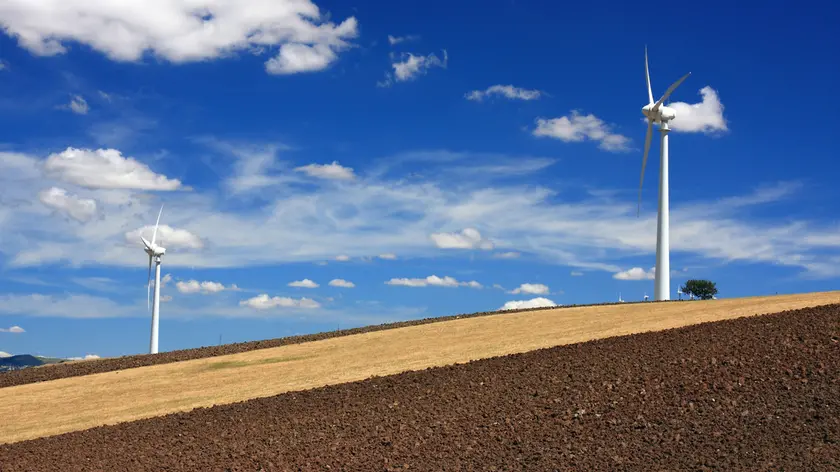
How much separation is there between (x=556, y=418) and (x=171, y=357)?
87.9 ft

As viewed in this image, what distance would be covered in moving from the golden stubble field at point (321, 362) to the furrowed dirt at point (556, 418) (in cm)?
280

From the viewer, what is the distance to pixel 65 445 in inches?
821

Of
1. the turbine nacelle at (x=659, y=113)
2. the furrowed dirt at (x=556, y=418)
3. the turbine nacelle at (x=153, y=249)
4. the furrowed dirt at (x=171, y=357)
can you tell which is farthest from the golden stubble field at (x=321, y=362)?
the turbine nacelle at (x=153, y=249)

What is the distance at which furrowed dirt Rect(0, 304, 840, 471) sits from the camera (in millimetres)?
13750

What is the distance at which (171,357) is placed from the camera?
3772 centimetres

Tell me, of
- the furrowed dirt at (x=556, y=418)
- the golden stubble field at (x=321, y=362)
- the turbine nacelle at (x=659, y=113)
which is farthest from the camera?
the turbine nacelle at (x=659, y=113)

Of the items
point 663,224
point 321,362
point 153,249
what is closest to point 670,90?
point 663,224

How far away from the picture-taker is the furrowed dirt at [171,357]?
121 ft

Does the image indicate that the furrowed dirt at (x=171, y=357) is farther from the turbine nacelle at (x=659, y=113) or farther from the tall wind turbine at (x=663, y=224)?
the turbine nacelle at (x=659, y=113)

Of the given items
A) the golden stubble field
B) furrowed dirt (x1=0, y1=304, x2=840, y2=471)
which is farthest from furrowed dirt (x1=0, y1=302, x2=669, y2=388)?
furrowed dirt (x1=0, y1=304, x2=840, y2=471)

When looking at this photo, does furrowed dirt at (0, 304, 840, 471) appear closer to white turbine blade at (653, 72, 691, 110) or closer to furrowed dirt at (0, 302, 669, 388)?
furrowed dirt at (0, 302, 669, 388)

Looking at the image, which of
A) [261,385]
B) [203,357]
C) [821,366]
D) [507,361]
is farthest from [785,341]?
[203,357]

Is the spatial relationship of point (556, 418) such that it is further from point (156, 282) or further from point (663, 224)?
point (156, 282)

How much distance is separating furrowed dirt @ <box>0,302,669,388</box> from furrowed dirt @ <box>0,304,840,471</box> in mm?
14747
